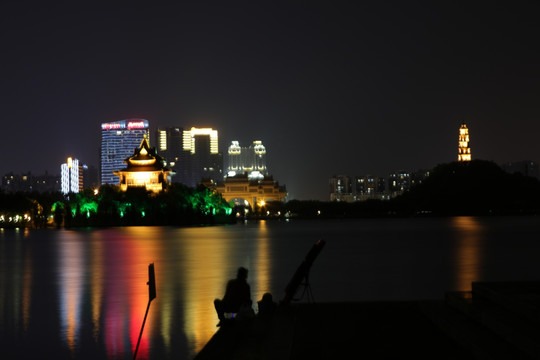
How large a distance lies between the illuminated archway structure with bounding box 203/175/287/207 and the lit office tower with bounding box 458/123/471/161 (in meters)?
44.3

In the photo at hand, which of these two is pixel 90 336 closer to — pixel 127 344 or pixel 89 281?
pixel 127 344

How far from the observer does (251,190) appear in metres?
177

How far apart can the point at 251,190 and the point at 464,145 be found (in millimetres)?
48815

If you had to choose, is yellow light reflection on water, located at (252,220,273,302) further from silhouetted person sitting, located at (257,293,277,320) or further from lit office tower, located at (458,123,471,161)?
lit office tower, located at (458,123,471,161)

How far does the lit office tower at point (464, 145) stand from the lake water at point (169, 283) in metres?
102

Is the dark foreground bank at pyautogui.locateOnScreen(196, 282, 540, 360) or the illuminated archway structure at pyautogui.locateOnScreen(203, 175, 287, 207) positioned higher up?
the illuminated archway structure at pyautogui.locateOnScreen(203, 175, 287, 207)

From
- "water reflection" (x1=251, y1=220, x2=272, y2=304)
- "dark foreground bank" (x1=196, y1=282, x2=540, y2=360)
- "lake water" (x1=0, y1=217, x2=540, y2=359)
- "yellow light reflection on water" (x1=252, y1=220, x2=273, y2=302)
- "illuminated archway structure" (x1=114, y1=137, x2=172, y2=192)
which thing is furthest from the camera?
"illuminated archway structure" (x1=114, y1=137, x2=172, y2=192)

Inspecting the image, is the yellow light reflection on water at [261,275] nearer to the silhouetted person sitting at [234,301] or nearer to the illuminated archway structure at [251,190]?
the silhouetted person sitting at [234,301]

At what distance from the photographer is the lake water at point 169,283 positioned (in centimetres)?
1475

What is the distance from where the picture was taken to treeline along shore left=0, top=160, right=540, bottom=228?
322ft

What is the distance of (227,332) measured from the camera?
12109mm

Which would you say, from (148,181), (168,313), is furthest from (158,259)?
(148,181)

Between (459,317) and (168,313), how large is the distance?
783 centimetres

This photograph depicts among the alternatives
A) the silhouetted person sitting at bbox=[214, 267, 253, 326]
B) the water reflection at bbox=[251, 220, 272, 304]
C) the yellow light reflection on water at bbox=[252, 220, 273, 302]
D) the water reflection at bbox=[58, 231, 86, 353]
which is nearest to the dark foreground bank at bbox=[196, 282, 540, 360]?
the silhouetted person sitting at bbox=[214, 267, 253, 326]
